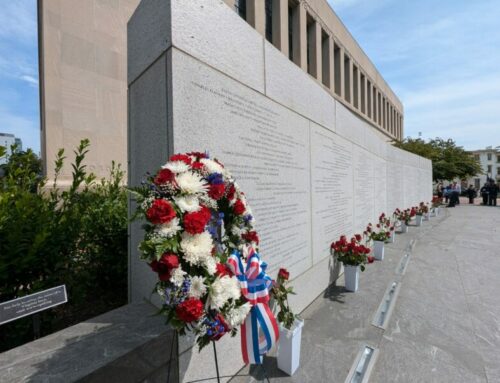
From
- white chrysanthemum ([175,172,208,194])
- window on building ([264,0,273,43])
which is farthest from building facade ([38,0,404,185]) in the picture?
window on building ([264,0,273,43])

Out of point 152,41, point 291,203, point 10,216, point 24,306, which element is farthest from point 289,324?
point 152,41

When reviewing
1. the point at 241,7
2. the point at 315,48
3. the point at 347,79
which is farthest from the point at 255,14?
the point at 347,79

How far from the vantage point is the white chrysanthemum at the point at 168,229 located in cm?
133

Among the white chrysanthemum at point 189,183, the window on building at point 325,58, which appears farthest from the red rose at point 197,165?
the window on building at point 325,58

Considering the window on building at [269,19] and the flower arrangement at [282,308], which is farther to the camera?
the window on building at [269,19]

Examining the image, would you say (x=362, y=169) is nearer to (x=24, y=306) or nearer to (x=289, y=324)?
(x=289, y=324)

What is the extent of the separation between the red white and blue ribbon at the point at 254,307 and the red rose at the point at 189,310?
45 cm

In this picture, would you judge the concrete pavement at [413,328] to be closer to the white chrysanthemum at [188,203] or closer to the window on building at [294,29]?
the white chrysanthemum at [188,203]

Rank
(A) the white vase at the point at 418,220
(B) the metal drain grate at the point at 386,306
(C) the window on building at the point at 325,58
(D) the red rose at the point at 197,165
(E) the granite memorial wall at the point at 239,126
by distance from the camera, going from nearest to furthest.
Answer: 1. (D) the red rose at the point at 197,165
2. (E) the granite memorial wall at the point at 239,126
3. (B) the metal drain grate at the point at 386,306
4. (A) the white vase at the point at 418,220
5. (C) the window on building at the point at 325,58

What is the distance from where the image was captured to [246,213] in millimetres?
1977

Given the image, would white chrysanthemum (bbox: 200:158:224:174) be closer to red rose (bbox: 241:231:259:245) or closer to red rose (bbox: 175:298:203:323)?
red rose (bbox: 241:231:259:245)

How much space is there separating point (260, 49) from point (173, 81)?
150cm

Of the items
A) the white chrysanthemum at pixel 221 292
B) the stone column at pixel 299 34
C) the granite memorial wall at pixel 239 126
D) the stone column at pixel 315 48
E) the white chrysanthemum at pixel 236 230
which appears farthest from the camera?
the stone column at pixel 315 48

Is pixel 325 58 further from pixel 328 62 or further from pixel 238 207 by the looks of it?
Answer: pixel 238 207
